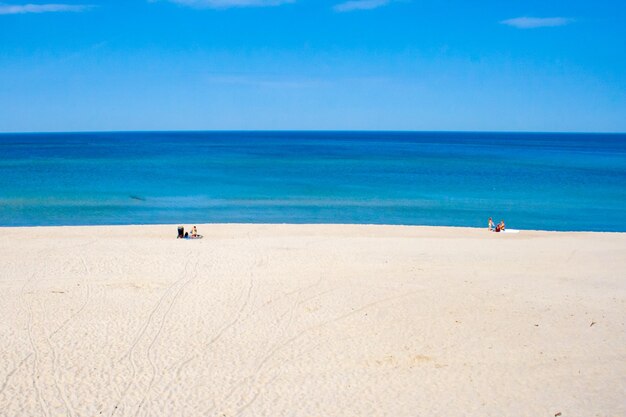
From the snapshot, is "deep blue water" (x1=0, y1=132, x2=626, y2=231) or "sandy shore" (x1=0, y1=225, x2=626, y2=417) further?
"deep blue water" (x1=0, y1=132, x2=626, y2=231)

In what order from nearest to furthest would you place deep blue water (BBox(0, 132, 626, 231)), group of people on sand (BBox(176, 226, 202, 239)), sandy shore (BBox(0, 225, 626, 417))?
1. sandy shore (BBox(0, 225, 626, 417))
2. group of people on sand (BBox(176, 226, 202, 239))
3. deep blue water (BBox(0, 132, 626, 231))

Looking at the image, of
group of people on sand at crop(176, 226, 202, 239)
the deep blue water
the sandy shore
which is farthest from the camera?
the deep blue water

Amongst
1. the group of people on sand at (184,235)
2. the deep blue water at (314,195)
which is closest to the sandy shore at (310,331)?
the group of people on sand at (184,235)

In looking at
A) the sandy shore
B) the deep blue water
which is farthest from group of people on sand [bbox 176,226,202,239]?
the deep blue water

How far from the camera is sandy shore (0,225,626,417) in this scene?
32.8 ft

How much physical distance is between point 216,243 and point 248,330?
401 inches

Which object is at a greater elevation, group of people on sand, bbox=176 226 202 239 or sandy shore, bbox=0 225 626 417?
group of people on sand, bbox=176 226 202 239

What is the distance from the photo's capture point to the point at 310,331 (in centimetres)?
1317

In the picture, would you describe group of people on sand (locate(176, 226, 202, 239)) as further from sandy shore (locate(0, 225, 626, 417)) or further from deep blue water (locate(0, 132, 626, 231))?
deep blue water (locate(0, 132, 626, 231))

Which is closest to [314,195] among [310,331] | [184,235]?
[184,235]

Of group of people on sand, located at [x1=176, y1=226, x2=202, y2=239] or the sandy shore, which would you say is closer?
the sandy shore

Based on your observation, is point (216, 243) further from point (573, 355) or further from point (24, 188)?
point (24, 188)

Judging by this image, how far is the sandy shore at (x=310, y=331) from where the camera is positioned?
9.99 meters

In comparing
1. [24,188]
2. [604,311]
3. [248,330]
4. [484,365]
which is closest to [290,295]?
[248,330]
